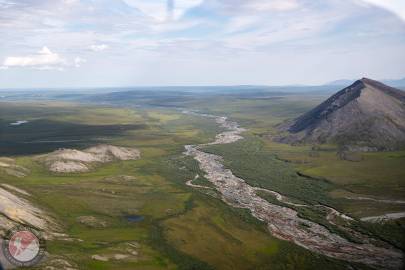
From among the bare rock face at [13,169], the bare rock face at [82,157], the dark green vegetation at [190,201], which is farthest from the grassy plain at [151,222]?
the bare rock face at [82,157]

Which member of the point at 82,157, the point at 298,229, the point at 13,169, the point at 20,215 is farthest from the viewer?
the point at 82,157

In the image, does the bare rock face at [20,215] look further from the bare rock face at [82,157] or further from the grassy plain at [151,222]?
the bare rock face at [82,157]

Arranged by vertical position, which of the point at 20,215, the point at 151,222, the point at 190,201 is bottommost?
the point at 151,222

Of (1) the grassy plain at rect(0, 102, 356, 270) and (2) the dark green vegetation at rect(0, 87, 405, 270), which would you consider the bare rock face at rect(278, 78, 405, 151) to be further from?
(1) the grassy plain at rect(0, 102, 356, 270)

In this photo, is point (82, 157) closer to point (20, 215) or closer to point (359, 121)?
point (20, 215)

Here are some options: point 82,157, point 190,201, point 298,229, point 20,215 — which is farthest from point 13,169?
point 298,229

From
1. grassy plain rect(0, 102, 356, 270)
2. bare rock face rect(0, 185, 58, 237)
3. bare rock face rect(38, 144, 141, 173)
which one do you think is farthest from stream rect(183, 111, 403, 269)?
bare rock face rect(0, 185, 58, 237)

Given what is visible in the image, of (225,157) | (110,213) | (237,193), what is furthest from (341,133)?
(110,213)
